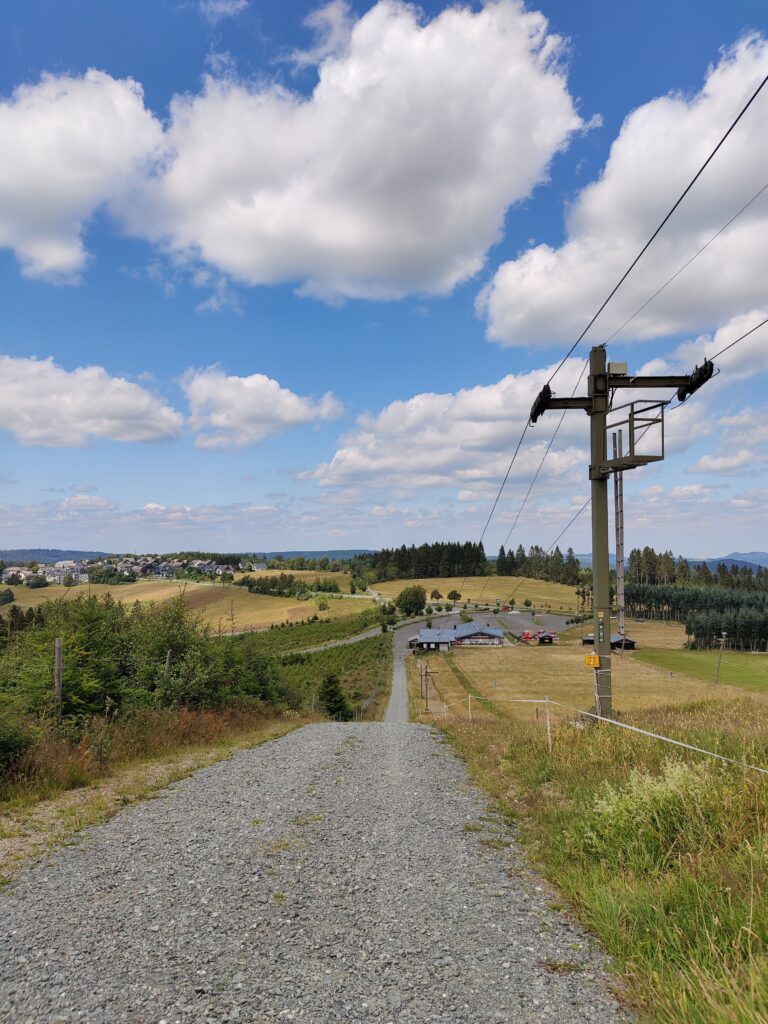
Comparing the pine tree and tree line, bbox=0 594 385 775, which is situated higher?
→ tree line, bbox=0 594 385 775

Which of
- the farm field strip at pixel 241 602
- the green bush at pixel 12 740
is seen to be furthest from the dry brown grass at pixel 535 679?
the farm field strip at pixel 241 602

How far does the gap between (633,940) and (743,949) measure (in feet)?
2.83

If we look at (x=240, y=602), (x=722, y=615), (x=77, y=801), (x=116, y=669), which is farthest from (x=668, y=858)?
(x=240, y=602)

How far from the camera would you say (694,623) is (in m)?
126

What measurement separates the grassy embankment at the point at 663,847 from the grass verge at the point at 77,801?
5593 mm

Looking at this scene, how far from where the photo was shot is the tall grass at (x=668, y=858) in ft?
11.5

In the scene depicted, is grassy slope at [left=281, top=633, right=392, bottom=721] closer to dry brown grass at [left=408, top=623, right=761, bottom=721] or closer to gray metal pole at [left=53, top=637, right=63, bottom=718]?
dry brown grass at [left=408, top=623, right=761, bottom=721]

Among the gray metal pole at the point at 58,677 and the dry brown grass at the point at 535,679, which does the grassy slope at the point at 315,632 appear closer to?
the dry brown grass at the point at 535,679

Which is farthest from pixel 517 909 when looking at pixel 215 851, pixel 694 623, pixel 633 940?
pixel 694 623

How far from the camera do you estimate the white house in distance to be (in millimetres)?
114062

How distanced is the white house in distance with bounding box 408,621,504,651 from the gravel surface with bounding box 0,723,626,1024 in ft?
351

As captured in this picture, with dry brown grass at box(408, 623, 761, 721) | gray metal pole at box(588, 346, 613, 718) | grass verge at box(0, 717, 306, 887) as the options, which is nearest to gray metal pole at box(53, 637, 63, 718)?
grass verge at box(0, 717, 306, 887)

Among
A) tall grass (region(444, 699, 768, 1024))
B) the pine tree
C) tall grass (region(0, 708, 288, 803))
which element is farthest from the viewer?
the pine tree

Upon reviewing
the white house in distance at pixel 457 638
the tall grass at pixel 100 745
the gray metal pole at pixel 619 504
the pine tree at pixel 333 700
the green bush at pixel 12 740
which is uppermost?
the gray metal pole at pixel 619 504
